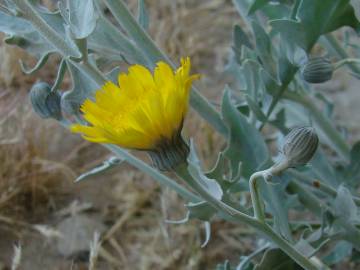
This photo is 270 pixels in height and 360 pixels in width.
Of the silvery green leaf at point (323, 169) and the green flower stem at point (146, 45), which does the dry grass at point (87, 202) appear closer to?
the silvery green leaf at point (323, 169)

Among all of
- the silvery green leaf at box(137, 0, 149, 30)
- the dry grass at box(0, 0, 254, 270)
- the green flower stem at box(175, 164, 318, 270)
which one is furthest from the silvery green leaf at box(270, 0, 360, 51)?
the dry grass at box(0, 0, 254, 270)

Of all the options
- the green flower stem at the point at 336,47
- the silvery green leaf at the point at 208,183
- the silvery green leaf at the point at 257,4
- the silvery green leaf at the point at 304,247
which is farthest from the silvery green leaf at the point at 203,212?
the green flower stem at the point at 336,47

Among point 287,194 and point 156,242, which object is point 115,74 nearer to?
point 287,194

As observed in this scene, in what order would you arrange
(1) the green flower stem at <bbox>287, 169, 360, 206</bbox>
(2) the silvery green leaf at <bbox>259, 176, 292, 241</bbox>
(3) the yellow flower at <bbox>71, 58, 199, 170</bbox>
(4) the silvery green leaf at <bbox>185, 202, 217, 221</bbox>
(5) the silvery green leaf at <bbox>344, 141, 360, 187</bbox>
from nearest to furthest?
1. (3) the yellow flower at <bbox>71, 58, 199, 170</bbox>
2. (4) the silvery green leaf at <bbox>185, 202, 217, 221</bbox>
3. (2) the silvery green leaf at <bbox>259, 176, 292, 241</bbox>
4. (1) the green flower stem at <bbox>287, 169, 360, 206</bbox>
5. (5) the silvery green leaf at <bbox>344, 141, 360, 187</bbox>

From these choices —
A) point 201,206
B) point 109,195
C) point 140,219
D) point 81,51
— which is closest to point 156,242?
point 140,219

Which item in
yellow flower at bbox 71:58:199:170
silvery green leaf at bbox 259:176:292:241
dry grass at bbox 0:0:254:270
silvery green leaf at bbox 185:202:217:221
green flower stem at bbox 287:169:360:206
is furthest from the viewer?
dry grass at bbox 0:0:254:270

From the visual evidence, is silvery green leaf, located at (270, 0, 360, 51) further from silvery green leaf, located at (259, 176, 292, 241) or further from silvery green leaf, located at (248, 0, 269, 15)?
silvery green leaf, located at (259, 176, 292, 241)

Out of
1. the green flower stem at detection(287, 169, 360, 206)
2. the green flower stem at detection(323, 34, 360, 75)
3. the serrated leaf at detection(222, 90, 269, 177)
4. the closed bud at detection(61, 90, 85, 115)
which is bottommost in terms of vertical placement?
the green flower stem at detection(287, 169, 360, 206)
